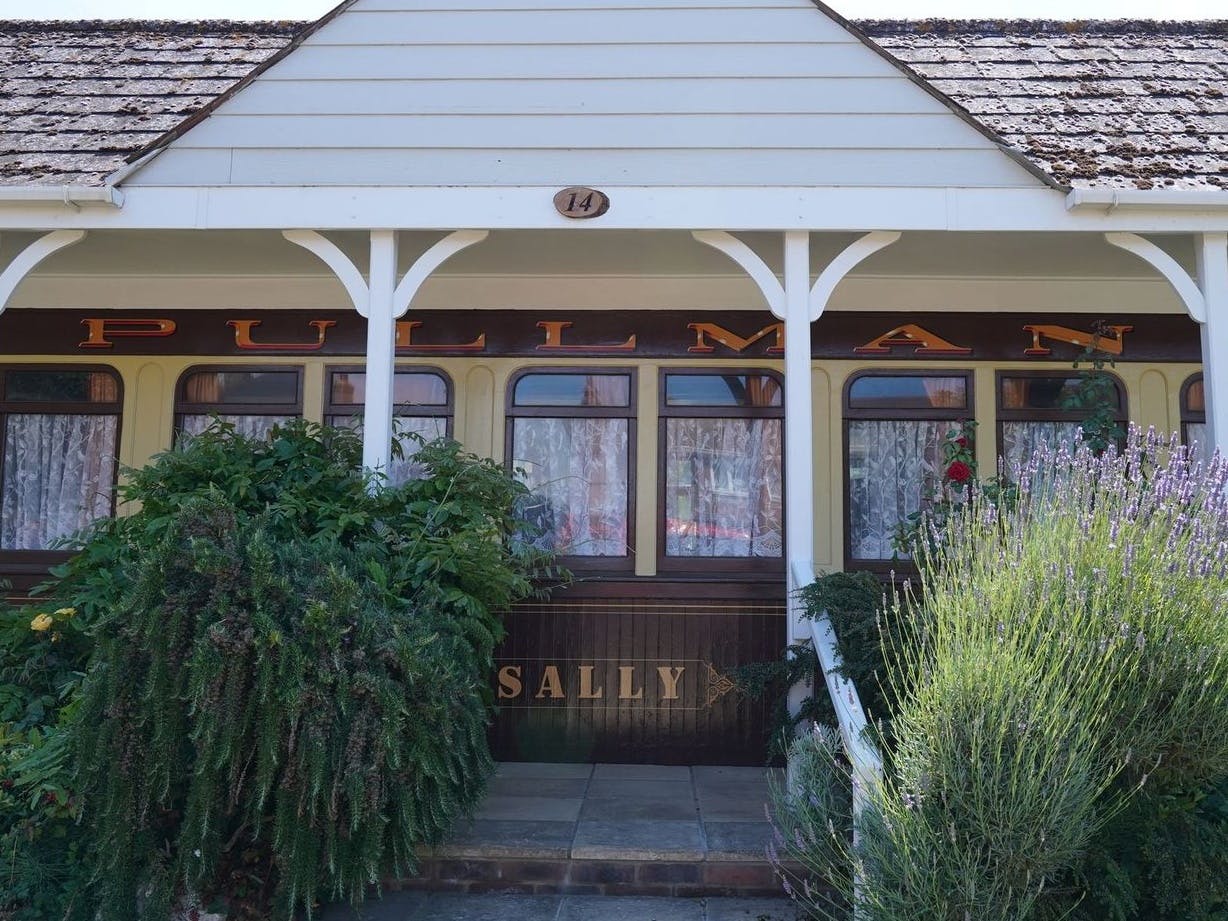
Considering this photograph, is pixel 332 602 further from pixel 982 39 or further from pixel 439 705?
pixel 982 39

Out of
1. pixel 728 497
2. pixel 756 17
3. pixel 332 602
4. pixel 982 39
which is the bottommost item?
pixel 332 602

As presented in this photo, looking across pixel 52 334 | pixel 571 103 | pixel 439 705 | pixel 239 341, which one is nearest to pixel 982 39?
pixel 571 103

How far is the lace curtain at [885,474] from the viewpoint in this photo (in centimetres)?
645

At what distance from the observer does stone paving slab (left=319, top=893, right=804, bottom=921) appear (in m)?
4.02

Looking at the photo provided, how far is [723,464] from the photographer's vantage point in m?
6.51

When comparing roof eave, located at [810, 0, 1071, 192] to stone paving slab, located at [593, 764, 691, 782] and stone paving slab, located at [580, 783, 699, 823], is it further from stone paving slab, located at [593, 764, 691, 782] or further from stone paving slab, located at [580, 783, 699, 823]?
stone paving slab, located at [593, 764, 691, 782]

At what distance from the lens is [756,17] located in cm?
527

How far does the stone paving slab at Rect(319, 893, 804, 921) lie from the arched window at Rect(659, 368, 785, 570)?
257 centimetres

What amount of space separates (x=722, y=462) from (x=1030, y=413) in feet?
6.51

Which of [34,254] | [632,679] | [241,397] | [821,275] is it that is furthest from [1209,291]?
[34,254]

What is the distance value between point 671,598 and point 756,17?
334 cm

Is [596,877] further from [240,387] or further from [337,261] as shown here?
[240,387]

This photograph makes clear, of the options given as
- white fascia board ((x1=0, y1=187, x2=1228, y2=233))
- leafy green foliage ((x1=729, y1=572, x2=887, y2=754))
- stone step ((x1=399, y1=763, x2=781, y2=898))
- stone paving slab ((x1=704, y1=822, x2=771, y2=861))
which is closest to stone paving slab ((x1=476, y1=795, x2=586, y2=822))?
stone step ((x1=399, y1=763, x2=781, y2=898))

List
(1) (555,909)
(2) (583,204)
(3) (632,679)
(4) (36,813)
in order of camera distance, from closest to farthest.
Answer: (4) (36,813) → (1) (555,909) → (2) (583,204) → (3) (632,679)
